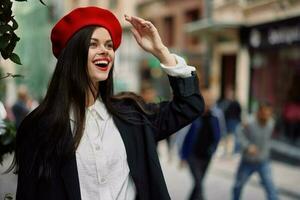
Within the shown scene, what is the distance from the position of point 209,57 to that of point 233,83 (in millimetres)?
1813

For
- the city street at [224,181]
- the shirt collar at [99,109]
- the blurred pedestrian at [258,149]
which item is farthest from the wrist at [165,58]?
the city street at [224,181]

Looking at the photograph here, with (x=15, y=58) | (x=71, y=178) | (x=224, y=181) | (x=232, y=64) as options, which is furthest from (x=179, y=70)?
(x=232, y=64)

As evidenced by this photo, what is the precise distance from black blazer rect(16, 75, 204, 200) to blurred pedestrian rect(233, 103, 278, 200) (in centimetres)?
524

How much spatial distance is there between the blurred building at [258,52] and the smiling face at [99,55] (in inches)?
476

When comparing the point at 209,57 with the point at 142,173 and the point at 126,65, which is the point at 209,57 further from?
the point at 142,173

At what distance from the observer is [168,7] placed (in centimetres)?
2502

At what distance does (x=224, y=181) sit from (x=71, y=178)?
8994 millimetres

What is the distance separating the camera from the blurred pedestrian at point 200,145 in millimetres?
7508

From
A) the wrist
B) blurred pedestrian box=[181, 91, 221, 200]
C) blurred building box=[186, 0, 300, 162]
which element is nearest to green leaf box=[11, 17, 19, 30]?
the wrist

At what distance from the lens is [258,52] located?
17.0m

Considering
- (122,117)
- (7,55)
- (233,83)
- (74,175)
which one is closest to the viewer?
(74,175)

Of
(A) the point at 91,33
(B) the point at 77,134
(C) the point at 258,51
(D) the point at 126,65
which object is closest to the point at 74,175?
(B) the point at 77,134

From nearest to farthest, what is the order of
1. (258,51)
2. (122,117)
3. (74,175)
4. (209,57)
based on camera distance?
(74,175), (122,117), (258,51), (209,57)

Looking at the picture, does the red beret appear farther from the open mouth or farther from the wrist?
the wrist
